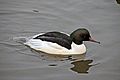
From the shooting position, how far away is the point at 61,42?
1039 cm

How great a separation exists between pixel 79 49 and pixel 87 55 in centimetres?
25

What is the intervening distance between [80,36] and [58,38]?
0.61 m

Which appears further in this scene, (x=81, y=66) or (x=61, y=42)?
(x=61, y=42)

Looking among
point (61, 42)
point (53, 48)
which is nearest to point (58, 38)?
point (61, 42)

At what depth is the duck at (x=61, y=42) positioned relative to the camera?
10.4 metres

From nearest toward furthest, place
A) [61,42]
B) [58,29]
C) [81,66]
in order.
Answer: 1. [81,66]
2. [61,42]
3. [58,29]

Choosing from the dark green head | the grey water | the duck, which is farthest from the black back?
the grey water

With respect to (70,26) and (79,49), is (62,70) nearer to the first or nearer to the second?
(79,49)

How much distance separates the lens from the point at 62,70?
32.2 ft

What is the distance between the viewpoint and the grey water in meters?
9.74

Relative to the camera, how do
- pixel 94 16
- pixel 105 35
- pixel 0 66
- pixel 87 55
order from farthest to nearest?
pixel 94 16 → pixel 105 35 → pixel 87 55 → pixel 0 66

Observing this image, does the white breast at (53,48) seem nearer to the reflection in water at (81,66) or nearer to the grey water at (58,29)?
the grey water at (58,29)

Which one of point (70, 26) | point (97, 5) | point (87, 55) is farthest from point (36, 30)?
point (97, 5)

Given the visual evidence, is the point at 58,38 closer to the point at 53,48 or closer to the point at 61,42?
the point at 61,42
